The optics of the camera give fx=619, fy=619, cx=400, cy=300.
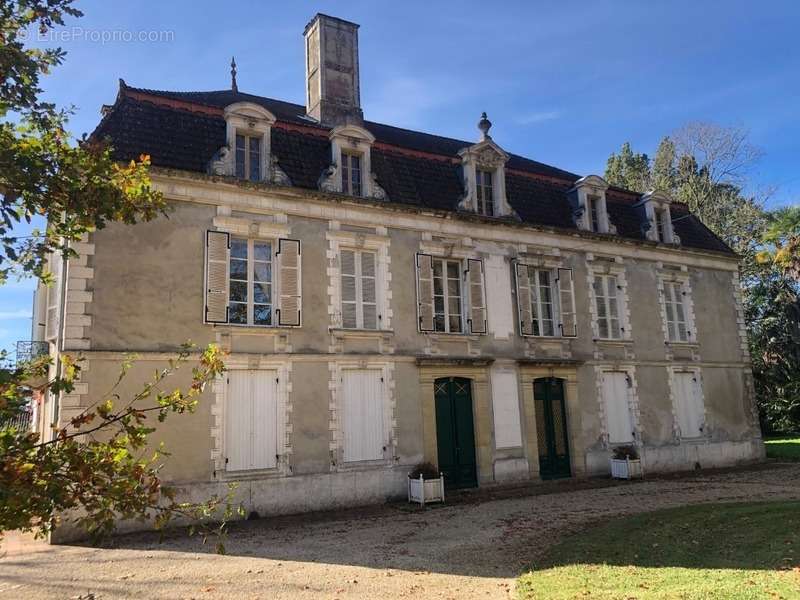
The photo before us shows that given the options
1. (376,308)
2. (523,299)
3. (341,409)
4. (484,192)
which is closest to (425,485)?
(341,409)

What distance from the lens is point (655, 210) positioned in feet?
59.3

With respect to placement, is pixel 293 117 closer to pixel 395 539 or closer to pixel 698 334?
pixel 395 539

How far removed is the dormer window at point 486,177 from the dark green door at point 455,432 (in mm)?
4225

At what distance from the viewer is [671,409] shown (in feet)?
54.5

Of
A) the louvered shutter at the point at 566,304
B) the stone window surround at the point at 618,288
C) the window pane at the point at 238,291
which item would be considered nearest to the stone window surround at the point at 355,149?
the window pane at the point at 238,291

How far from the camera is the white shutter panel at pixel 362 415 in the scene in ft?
39.2

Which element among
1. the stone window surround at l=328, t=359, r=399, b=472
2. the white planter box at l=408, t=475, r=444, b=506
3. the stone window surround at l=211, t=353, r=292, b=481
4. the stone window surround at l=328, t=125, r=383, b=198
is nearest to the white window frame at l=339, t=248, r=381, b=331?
the stone window surround at l=328, t=359, r=399, b=472

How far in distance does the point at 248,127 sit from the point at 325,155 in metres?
1.78

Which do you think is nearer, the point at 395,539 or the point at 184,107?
the point at 395,539

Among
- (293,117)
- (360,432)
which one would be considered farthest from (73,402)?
(293,117)

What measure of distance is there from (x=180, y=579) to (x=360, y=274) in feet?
23.4

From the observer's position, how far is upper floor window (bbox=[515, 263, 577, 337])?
14844 millimetres

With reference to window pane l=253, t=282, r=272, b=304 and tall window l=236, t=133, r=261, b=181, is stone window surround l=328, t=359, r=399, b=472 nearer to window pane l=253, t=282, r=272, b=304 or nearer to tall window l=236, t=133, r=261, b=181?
window pane l=253, t=282, r=272, b=304

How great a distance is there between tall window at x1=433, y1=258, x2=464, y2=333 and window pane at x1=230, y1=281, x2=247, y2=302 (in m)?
4.14
